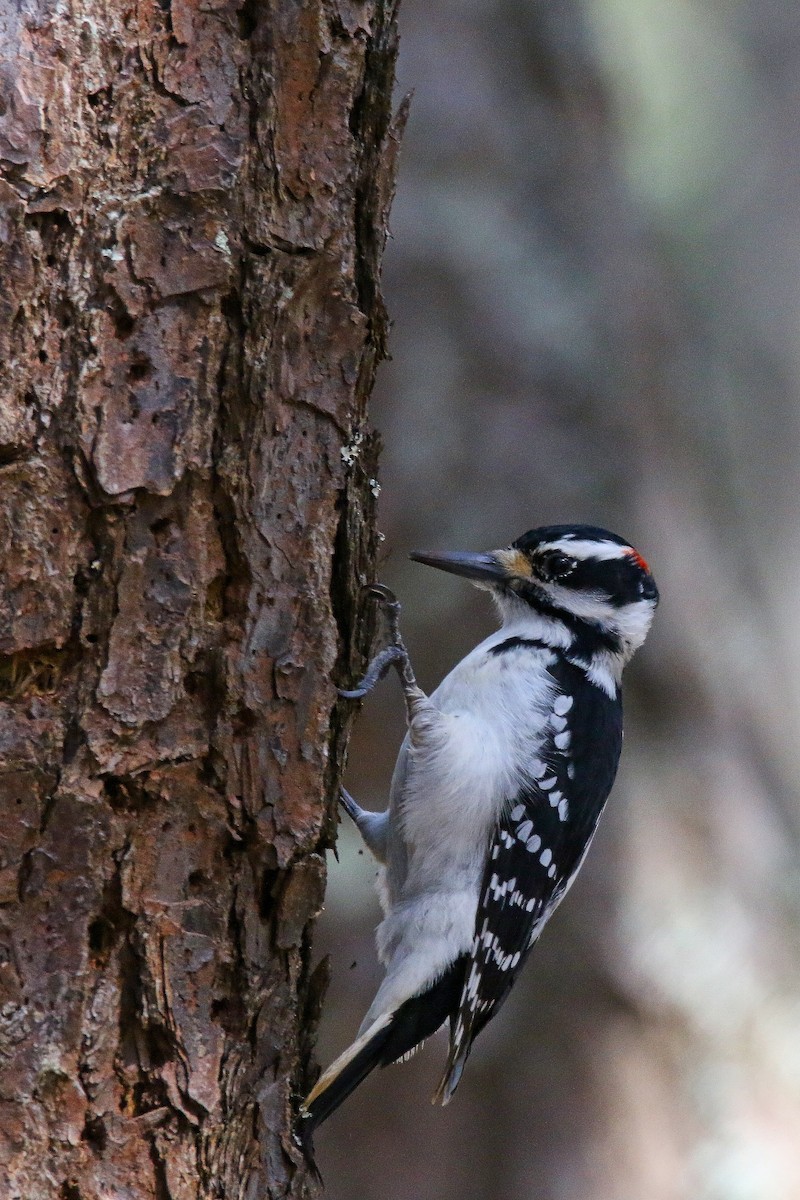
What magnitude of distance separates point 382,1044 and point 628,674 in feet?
7.21

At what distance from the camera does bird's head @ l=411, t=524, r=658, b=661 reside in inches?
141

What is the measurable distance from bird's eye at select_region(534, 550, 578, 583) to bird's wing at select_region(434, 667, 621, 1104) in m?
0.39

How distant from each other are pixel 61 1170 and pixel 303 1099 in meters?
0.55

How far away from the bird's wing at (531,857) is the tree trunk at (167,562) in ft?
2.96

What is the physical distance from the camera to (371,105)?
2354 millimetres

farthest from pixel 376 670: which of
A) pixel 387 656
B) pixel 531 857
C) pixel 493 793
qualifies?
pixel 531 857

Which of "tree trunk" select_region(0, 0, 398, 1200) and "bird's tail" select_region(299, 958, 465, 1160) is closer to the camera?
"tree trunk" select_region(0, 0, 398, 1200)

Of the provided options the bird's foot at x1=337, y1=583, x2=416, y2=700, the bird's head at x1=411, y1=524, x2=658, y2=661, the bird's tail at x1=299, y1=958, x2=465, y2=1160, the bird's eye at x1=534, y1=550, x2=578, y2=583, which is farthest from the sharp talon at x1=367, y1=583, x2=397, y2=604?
the bird's tail at x1=299, y1=958, x2=465, y2=1160

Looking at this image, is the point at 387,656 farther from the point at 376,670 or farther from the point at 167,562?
the point at 167,562

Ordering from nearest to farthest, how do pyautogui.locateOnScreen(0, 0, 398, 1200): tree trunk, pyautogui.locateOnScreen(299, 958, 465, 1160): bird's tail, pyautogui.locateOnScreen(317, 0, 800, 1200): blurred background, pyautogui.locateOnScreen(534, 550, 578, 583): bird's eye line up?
pyautogui.locateOnScreen(0, 0, 398, 1200): tree trunk
pyautogui.locateOnScreen(299, 958, 465, 1160): bird's tail
pyautogui.locateOnScreen(534, 550, 578, 583): bird's eye
pyautogui.locateOnScreen(317, 0, 800, 1200): blurred background

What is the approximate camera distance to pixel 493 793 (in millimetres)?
3289

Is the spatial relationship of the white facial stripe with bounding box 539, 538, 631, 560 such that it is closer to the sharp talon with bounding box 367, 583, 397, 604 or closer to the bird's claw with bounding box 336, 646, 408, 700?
the bird's claw with bounding box 336, 646, 408, 700

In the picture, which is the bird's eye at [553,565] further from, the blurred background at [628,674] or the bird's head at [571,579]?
the blurred background at [628,674]

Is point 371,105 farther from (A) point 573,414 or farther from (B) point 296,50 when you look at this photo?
(A) point 573,414
